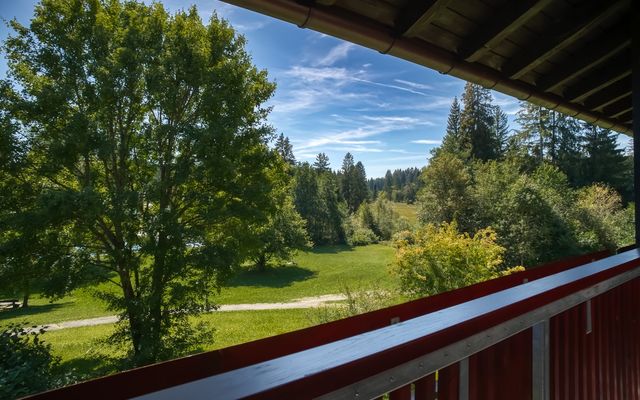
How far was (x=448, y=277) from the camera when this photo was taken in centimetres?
745

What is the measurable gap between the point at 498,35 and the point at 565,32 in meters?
0.50

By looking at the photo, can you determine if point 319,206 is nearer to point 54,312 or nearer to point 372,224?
point 372,224

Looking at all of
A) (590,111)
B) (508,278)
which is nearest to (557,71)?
(590,111)

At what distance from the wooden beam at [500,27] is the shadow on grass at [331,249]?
28.5 m

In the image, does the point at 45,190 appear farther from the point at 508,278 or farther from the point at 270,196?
the point at 508,278

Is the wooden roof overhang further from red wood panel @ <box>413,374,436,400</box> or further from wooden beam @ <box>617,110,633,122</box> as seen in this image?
red wood panel @ <box>413,374,436,400</box>

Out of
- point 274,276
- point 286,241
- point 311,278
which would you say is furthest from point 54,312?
point 311,278

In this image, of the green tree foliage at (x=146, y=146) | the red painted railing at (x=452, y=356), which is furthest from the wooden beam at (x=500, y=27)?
the green tree foliage at (x=146, y=146)

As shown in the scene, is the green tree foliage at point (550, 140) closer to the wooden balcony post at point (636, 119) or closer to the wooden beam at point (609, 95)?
the wooden beam at point (609, 95)

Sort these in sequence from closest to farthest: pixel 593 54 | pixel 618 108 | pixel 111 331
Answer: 1. pixel 593 54
2. pixel 618 108
3. pixel 111 331

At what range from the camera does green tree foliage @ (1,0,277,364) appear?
795 cm

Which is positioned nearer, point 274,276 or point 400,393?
point 400,393

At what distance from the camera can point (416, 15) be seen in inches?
74.7

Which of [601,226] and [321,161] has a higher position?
[321,161]
